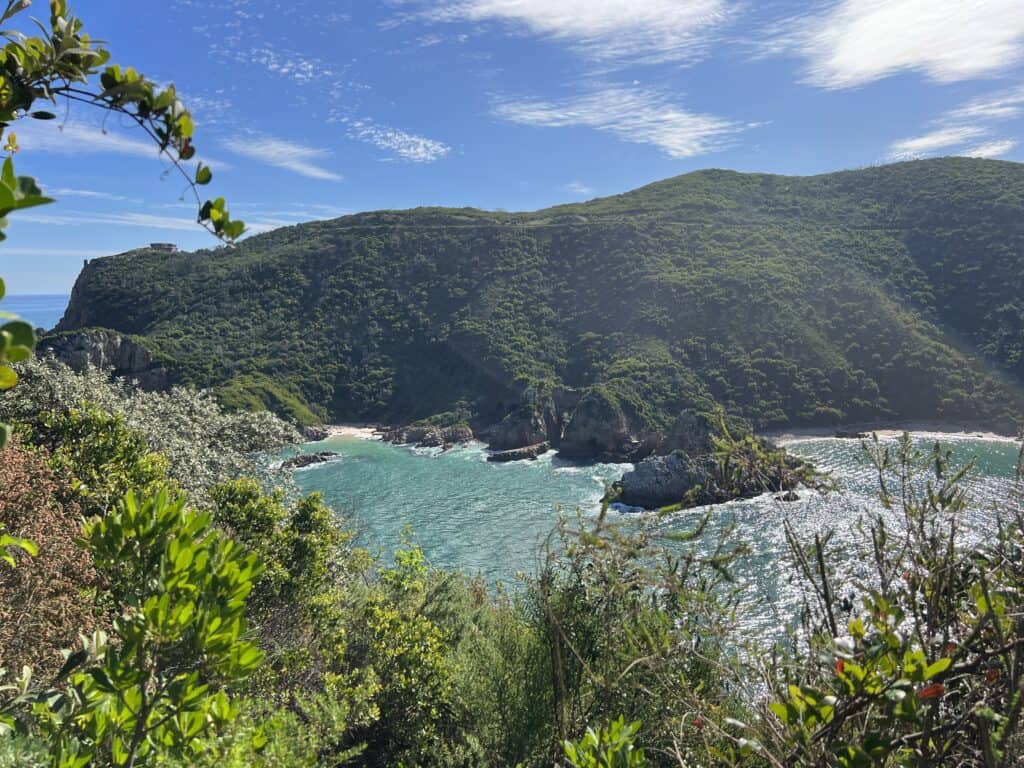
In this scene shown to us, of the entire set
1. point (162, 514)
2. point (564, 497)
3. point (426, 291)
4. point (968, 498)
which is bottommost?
point (564, 497)

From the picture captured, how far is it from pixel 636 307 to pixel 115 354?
56263mm

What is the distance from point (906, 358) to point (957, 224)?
33358mm

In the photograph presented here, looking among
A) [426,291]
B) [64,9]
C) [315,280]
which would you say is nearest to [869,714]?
[64,9]

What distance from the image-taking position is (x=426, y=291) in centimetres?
8344

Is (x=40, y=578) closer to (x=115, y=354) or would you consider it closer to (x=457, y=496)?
(x=457, y=496)

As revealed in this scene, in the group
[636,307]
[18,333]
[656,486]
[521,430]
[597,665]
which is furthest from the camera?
[636,307]

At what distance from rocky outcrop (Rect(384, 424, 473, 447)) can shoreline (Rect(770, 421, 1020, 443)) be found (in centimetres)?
2727

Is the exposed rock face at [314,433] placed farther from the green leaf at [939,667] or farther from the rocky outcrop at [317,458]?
the green leaf at [939,667]

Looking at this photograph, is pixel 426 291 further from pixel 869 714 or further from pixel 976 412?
pixel 869 714

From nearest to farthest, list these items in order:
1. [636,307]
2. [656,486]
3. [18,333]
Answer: [18,333] → [656,486] → [636,307]

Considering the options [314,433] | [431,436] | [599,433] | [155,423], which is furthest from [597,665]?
[314,433]

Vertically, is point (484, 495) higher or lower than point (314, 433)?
lower

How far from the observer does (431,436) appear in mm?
57500

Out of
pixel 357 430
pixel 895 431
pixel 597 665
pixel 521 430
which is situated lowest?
pixel 895 431
